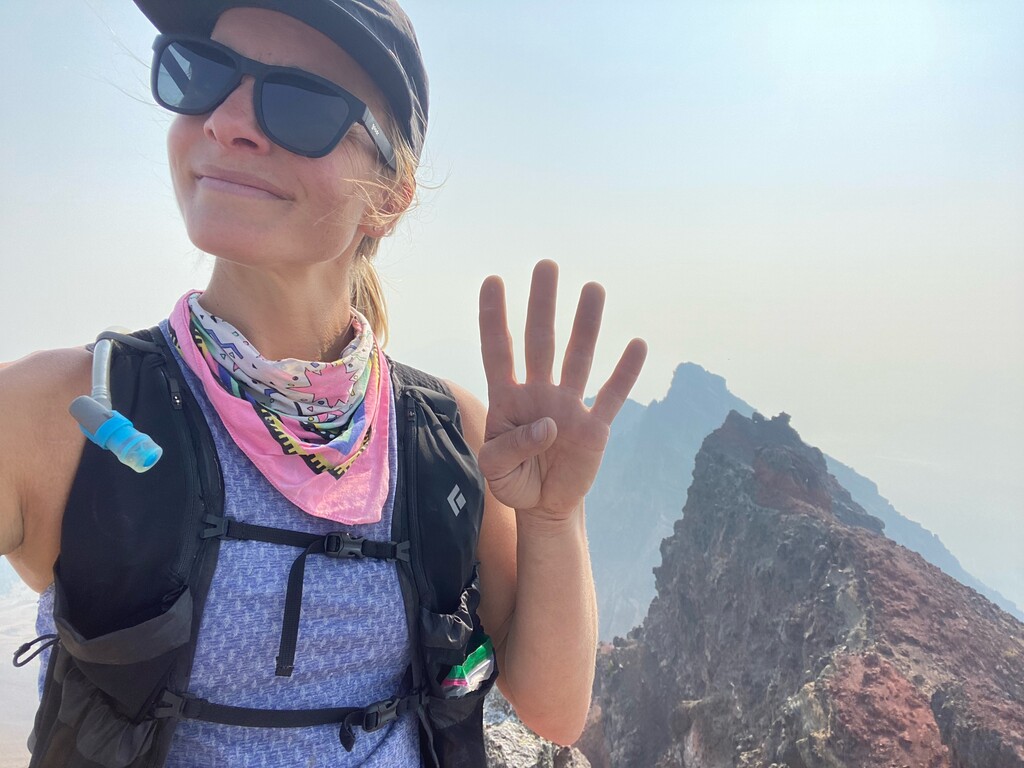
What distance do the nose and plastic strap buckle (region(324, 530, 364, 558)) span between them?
958 millimetres

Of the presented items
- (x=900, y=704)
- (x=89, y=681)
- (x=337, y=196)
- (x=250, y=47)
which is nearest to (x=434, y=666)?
(x=89, y=681)

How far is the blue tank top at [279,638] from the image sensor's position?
4.40ft

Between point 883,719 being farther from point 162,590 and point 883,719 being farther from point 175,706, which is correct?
point 162,590

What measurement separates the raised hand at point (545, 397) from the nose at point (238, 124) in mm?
659

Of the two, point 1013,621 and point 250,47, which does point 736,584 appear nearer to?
point 1013,621

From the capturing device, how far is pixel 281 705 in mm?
1418

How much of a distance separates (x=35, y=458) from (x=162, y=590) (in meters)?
0.37

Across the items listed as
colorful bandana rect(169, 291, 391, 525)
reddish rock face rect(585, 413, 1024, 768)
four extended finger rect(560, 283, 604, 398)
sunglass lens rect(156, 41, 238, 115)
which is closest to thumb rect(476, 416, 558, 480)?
four extended finger rect(560, 283, 604, 398)

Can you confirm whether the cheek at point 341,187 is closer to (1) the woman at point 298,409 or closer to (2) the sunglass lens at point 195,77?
(1) the woman at point 298,409

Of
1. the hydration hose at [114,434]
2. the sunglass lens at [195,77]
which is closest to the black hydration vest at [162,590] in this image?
the hydration hose at [114,434]

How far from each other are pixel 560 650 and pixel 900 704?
13029mm

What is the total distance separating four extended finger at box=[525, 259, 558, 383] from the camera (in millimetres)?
1547

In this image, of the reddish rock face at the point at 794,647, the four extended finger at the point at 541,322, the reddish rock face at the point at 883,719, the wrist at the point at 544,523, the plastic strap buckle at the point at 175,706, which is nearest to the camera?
the plastic strap buckle at the point at 175,706

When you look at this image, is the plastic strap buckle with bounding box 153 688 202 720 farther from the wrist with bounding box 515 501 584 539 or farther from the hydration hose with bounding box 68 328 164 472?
the wrist with bounding box 515 501 584 539
